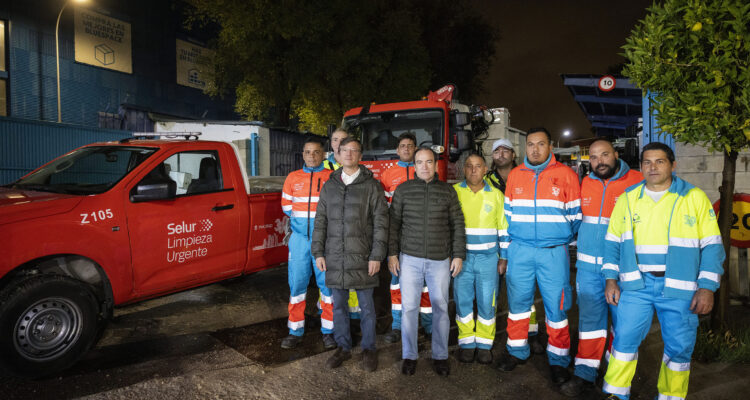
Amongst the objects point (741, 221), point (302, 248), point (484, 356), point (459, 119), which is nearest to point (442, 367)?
point (484, 356)

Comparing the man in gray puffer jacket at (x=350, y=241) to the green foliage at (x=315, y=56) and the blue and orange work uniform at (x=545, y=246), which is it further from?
the green foliage at (x=315, y=56)

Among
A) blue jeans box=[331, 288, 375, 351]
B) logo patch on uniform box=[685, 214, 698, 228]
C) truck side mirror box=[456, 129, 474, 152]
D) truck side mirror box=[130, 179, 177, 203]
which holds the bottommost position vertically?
blue jeans box=[331, 288, 375, 351]

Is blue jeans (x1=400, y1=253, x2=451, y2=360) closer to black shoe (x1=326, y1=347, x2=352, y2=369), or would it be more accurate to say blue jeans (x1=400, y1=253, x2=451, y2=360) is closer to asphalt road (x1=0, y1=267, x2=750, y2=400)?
asphalt road (x1=0, y1=267, x2=750, y2=400)

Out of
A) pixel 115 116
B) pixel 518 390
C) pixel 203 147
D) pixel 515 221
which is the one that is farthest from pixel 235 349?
pixel 115 116

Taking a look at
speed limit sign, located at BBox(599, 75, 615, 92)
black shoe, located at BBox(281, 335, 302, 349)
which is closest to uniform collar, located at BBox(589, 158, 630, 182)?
black shoe, located at BBox(281, 335, 302, 349)

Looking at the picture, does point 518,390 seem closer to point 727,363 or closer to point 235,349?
point 727,363

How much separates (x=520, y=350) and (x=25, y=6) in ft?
83.6

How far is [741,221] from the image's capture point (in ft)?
15.9

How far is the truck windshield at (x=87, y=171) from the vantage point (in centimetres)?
383

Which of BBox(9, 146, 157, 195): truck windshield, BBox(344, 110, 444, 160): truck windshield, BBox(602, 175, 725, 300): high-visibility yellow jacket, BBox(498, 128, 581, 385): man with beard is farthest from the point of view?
BBox(344, 110, 444, 160): truck windshield

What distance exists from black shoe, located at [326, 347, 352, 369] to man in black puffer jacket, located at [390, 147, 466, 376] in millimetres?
502

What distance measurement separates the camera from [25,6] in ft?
65.8

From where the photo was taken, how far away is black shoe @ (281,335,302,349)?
4.02 m

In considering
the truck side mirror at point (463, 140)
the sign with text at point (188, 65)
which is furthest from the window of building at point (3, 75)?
the truck side mirror at point (463, 140)
